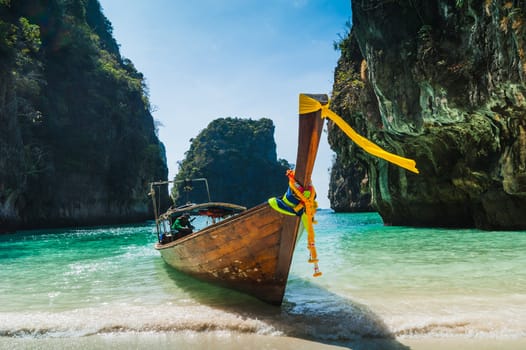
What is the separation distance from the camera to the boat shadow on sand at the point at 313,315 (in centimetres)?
319

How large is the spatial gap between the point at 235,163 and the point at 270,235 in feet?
285

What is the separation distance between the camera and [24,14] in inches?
1116

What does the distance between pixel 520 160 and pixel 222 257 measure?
10779 millimetres

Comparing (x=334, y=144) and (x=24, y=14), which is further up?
(x=24, y=14)

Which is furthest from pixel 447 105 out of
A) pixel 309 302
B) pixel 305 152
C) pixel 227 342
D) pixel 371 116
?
pixel 227 342

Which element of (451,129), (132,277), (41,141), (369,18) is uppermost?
(369,18)

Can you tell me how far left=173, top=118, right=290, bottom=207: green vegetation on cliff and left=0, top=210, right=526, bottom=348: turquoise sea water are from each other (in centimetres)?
7977

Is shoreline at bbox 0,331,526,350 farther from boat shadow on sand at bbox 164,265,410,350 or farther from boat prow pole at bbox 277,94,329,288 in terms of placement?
boat prow pole at bbox 277,94,329,288

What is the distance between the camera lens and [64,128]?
105ft

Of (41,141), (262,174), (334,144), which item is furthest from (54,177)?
(262,174)

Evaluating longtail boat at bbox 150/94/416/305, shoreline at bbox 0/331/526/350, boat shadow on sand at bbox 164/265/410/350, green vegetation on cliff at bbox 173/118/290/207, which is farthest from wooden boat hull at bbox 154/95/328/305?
green vegetation on cliff at bbox 173/118/290/207

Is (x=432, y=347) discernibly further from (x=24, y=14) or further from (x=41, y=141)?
(x=24, y=14)

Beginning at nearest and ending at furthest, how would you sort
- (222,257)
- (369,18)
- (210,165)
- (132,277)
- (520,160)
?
(222,257) < (132,277) < (520,160) < (369,18) < (210,165)

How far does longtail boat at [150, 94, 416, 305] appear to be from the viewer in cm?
329
